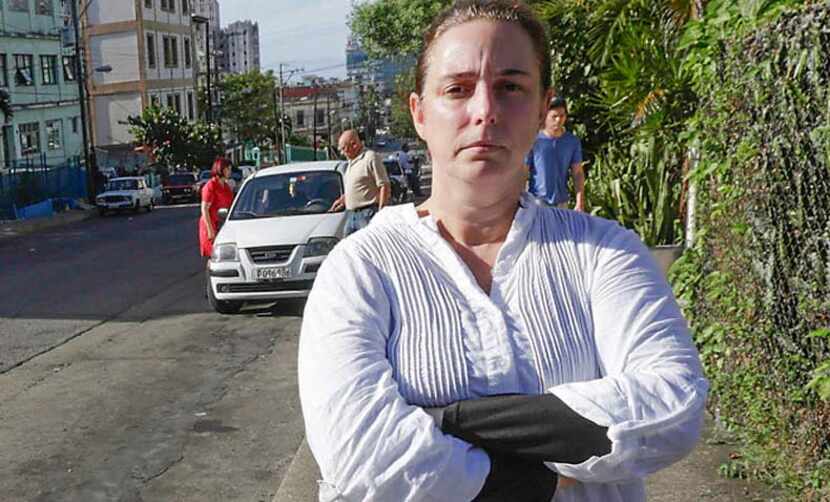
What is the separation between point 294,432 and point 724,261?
312cm

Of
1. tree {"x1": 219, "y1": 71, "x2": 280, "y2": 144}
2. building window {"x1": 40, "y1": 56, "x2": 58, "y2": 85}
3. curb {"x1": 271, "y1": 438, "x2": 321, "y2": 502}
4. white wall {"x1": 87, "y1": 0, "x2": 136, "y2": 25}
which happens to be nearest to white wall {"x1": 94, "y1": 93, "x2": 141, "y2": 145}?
white wall {"x1": 87, "y1": 0, "x2": 136, "y2": 25}

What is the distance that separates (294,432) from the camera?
21.7ft

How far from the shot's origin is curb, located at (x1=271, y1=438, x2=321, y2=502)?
5.05 meters

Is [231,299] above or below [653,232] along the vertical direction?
below

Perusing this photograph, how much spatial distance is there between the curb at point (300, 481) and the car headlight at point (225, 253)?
5508mm

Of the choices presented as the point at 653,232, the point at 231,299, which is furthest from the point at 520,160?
the point at 231,299

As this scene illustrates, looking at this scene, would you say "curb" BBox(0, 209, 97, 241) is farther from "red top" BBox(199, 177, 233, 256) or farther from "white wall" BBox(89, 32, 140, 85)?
"white wall" BBox(89, 32, 140, 85)

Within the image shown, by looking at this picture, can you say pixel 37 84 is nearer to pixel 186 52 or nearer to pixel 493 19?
pixel 186 52

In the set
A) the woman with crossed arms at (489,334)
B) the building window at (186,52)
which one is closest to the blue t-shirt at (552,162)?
the woman with crossed arms at (489,334)

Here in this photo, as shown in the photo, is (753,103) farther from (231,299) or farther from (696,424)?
(231,299)

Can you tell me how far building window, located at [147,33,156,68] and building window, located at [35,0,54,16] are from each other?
47.8ft

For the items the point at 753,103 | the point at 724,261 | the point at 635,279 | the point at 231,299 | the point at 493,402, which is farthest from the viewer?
the point at 231,299

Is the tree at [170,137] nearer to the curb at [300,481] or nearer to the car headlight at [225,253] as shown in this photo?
the car headlight at [225,253]

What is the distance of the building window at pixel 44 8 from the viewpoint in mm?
46281
